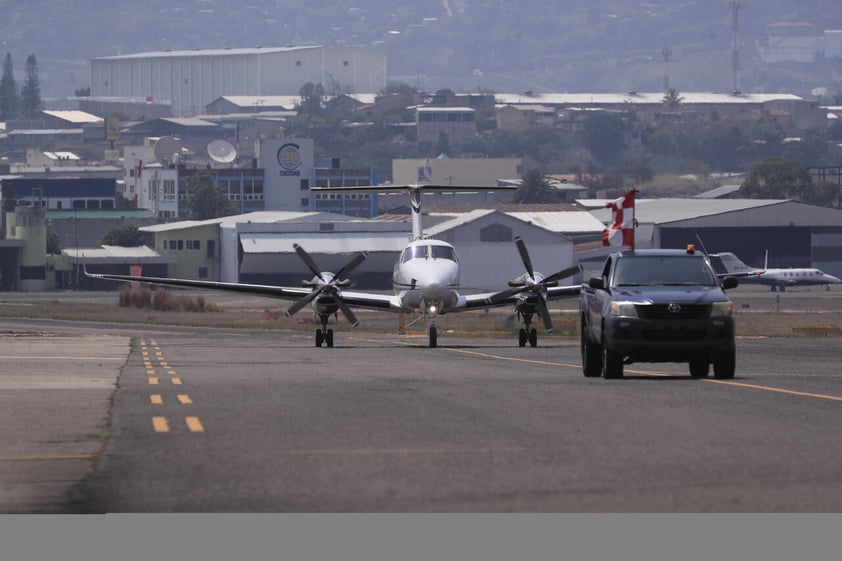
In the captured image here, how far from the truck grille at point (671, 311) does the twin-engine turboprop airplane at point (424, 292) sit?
64.5ft

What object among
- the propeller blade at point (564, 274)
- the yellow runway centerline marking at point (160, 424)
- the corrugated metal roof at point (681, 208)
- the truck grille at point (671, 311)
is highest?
the corrugated metal roof at point (681, 208)

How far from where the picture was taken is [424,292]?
4747 centimetres

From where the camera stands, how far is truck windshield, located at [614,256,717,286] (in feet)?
95.3

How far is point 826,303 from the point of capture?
124 metres

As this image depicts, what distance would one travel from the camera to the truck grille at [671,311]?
27.4 metres

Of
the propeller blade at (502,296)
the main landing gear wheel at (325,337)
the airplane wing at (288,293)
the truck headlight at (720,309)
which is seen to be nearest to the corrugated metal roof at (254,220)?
the airplane wing at (288,293)

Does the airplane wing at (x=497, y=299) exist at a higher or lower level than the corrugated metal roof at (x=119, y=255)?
lower

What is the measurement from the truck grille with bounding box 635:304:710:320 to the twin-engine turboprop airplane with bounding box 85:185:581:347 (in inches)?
775

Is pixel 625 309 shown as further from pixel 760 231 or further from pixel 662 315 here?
pixel 760 231

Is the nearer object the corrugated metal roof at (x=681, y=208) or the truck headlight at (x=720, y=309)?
the truck headlight at (x=720, y=309)

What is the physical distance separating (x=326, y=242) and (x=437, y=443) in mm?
128117

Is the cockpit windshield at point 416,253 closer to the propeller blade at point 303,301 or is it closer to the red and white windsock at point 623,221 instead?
the propeller blade at point 303,301

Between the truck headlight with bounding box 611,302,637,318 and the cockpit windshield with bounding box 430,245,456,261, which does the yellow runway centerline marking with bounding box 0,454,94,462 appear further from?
the cockpit windshield with bounding box 430,245,456,261

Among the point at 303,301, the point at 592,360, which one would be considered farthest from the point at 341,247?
the point at 592,360
